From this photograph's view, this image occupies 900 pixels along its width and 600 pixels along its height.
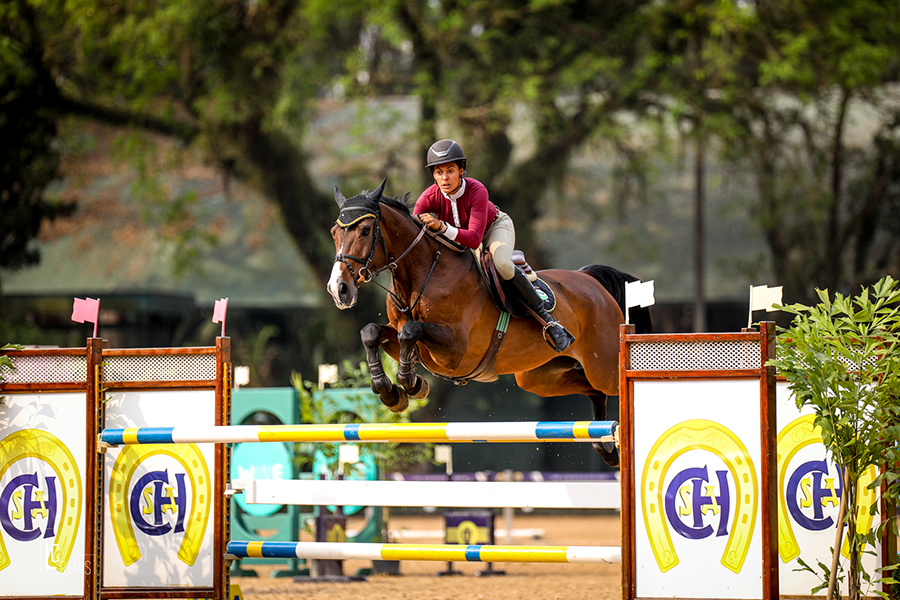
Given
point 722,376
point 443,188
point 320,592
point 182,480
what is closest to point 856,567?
point 722,376

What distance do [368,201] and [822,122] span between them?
12454 millimetres

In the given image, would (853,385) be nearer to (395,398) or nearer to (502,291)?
(502,291)

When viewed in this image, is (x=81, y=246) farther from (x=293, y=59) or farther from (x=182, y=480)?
(x=182, y=480)

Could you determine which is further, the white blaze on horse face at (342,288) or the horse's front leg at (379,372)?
the horse's front leg at (379,372)

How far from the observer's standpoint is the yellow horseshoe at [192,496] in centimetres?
429

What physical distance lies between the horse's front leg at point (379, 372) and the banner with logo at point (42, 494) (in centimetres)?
140

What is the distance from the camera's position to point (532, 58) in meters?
13.1

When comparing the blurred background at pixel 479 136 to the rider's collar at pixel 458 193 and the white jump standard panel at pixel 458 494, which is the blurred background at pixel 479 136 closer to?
the rider's collar at pixel 458 193

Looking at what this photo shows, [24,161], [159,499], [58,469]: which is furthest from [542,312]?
[24,161]

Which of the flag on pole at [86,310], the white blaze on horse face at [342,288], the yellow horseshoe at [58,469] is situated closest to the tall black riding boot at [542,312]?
the white blaze on horse face at [342,288]

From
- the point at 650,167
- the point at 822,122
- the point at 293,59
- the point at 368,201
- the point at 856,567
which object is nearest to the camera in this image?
the point at 856,567

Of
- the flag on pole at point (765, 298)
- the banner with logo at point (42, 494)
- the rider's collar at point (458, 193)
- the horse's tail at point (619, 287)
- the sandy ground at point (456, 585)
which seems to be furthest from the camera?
the sandy ground at point (456, 585)

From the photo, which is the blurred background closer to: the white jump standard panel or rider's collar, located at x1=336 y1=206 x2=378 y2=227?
rider's collar, located at x1=336 y1=206 x2=378 y2=227

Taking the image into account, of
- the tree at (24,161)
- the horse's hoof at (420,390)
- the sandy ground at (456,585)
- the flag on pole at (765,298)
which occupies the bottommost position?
the sandy ground at (456,585)
